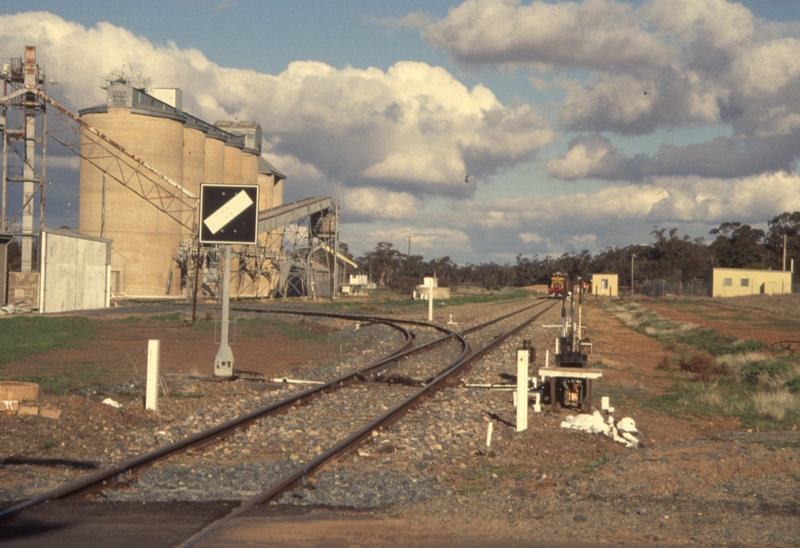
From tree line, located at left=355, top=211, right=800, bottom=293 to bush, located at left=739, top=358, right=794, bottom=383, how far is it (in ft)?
296

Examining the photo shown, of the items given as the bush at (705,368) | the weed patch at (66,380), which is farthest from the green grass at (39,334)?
the bush at (705,368)

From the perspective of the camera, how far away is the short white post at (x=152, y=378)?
11.1m

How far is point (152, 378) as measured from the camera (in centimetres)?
1122

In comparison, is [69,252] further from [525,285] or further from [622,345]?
[525,285]

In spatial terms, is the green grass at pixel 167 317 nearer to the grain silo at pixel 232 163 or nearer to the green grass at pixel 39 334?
the green grass at pixel 39 334

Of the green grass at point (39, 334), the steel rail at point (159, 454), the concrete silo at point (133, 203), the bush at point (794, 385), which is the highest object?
the concrete silo at point (133, 203)

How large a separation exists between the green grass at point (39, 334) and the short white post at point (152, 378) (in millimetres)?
9386

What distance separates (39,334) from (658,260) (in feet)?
416

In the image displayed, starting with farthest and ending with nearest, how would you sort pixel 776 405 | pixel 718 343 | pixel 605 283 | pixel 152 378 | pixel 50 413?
pixel 605 283 → pixel 718 343 → pixel 776 405 → pixel 152 378 → pixel 50 413

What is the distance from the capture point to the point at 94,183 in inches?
2717

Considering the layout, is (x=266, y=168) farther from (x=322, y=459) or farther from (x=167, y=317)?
(x=322, y=459)

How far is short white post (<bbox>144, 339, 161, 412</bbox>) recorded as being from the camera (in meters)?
11.1

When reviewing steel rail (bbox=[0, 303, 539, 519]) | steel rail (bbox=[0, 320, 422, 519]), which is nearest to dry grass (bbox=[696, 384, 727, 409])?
steel rail (bbox=[0, 303, 539, 519])

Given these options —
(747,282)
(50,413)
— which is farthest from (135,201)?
(747,282)
